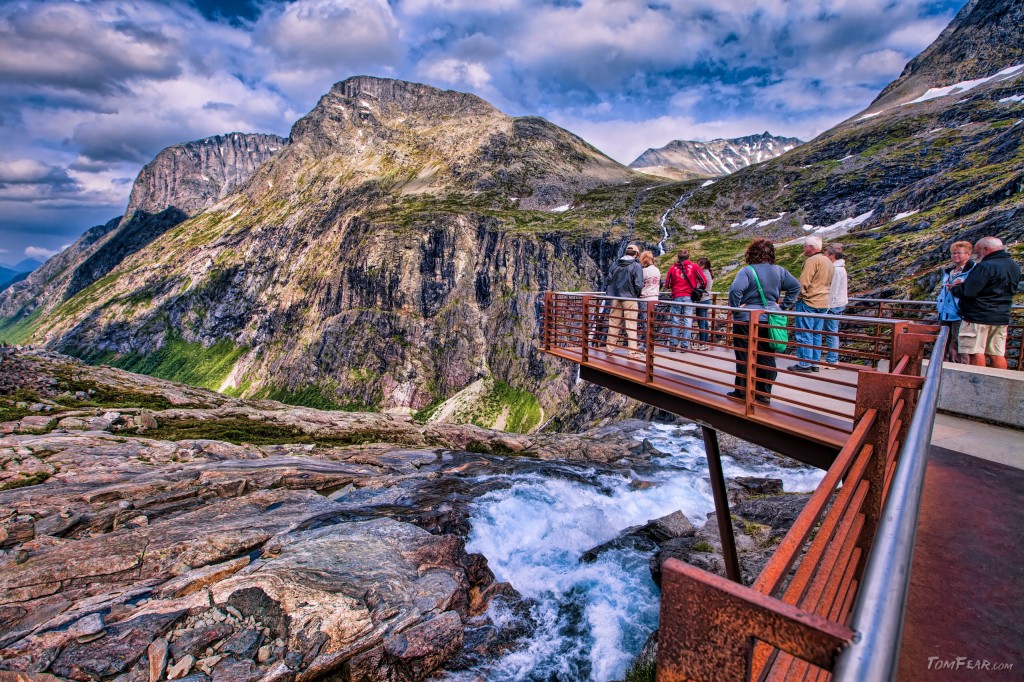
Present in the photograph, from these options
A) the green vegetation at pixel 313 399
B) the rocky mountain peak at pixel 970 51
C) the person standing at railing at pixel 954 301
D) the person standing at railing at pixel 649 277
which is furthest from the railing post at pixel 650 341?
the rocky mountain peak at pixel 970 51

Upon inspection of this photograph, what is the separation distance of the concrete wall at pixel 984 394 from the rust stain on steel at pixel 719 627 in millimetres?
8975

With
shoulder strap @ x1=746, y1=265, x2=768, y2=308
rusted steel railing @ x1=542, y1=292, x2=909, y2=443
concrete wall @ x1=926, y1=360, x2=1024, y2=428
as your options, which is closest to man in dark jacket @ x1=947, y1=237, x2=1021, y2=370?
concrete wall @ x1=926, y1=360, x2=1024, y2=428

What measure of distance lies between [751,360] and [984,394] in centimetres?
432

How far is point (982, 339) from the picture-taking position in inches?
389

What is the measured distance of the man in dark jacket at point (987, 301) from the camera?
8891 millimetres

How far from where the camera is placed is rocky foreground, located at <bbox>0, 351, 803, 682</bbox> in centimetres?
1059

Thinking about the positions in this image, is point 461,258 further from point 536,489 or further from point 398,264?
point 536,489

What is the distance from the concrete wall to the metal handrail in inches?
334

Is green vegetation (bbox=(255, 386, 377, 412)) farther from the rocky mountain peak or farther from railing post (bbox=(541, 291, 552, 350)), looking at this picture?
the rocky mountain peak

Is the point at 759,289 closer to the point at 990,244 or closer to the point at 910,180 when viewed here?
the point at 990,244

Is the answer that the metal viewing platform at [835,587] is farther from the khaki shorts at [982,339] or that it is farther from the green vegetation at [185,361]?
the green vegetation at [185,361]

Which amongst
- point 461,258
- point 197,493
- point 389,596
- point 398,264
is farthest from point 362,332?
point 389,596

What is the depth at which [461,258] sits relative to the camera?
338 ft

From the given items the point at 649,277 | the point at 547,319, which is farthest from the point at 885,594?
the point at 547,319
